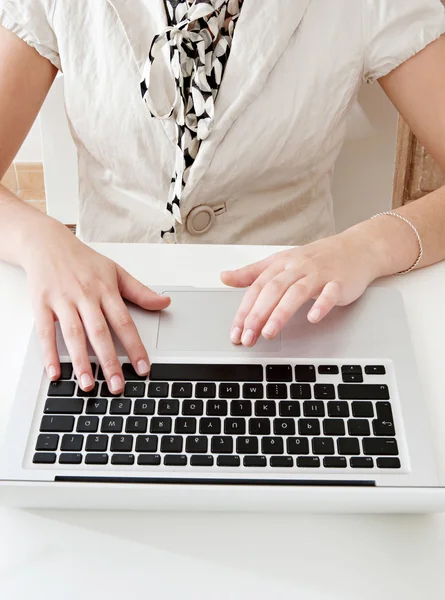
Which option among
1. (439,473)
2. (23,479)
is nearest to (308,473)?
(439,473)

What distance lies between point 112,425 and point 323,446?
18 centimetres

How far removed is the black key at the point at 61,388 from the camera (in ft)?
1.82

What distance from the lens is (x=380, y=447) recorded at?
507 millimetres

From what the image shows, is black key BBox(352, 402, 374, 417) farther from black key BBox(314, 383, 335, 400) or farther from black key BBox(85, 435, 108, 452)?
black key BBox(85, 435, 108, 452)

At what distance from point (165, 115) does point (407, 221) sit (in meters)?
0.37

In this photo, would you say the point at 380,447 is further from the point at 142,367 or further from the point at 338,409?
the point at 142,367

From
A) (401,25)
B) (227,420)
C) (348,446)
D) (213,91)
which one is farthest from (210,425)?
(401,25)

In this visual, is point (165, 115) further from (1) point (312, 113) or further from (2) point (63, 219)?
(2) point (63, 219)

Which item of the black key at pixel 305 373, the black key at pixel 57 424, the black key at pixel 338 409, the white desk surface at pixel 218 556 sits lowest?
the white desk surface at pixel 218 556

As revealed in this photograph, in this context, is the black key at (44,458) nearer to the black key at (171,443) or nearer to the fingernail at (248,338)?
the black key at (171,443)

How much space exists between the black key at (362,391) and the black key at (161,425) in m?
0.15

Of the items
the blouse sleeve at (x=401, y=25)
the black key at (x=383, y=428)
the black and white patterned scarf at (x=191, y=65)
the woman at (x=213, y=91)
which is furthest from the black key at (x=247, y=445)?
the blouse sleeve at (x=401, y=25)

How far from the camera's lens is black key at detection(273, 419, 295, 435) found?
52 centimetres

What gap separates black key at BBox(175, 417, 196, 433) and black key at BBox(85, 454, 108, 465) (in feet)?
0.21
